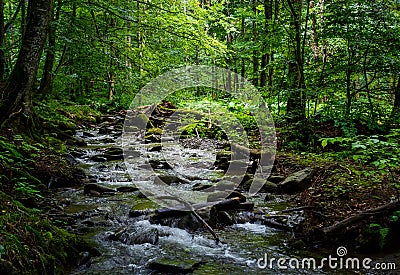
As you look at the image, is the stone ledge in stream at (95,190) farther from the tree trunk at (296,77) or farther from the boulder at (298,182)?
the tree trunk at (296,77)

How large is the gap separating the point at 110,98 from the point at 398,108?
20326mm

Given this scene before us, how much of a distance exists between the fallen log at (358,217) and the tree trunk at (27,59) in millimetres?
6361

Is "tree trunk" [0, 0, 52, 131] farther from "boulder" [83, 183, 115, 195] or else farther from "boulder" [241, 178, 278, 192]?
"boulder" [241, 178, 278, 192]

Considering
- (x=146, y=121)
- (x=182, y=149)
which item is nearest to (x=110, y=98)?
(x=146, y=121)

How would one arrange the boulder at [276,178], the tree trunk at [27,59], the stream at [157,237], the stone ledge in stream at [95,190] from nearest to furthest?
the stream at [157,237] < the stone ledge in stream at [95,190] < the tree trunk at [27,59] < the boulder at [276,178]

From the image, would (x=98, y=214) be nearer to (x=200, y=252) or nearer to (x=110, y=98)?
(x=200, y=252)

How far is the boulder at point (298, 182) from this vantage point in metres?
6.80

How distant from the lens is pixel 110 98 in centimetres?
2520

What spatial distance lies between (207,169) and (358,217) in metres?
5.84

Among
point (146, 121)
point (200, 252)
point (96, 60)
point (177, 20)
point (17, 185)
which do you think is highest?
point (177, 20)

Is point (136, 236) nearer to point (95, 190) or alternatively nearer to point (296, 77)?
point (95, 190)

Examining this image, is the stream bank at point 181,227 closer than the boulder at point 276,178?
Yes

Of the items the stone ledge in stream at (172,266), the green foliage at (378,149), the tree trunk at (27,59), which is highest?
the tree trunk at (27,59)

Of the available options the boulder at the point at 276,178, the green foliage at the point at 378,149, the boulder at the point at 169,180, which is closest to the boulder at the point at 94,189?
the boulder at the point at 169,180
